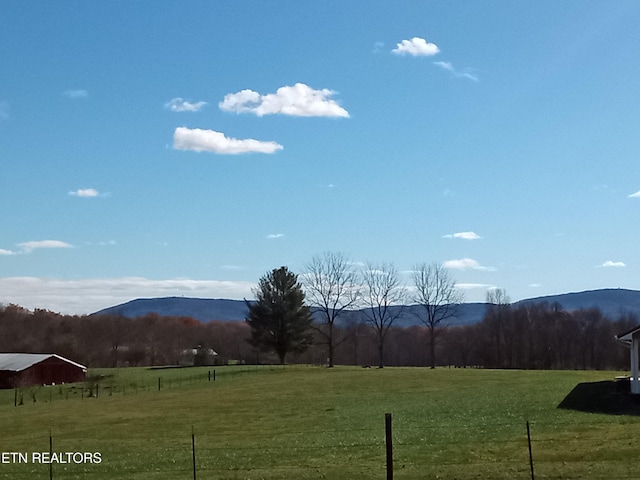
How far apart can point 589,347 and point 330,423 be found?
293 ft

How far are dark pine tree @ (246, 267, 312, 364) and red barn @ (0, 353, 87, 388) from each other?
21858 millimetres

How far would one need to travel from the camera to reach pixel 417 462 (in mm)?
20438

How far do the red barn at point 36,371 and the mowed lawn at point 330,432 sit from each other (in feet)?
76.5

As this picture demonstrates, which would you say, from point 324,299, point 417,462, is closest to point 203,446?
point 417,462

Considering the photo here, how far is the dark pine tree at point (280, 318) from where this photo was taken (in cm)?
9412

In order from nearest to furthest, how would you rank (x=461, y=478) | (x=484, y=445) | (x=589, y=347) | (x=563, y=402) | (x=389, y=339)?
(x=461, y=478)
(x=484, y=445)
(x=563, y=402)
(x=589, y=347)
(x=389, y=339)

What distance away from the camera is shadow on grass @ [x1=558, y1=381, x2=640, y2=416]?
1262 inches

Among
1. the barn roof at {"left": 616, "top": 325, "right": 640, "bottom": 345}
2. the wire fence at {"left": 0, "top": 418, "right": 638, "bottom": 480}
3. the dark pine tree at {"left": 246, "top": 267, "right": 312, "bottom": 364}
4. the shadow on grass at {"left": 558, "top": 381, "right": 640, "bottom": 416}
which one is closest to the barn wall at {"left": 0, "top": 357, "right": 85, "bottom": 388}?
the dark pine tree at {"left": 246, "top": 267, "right": 312, "bottom": 364}

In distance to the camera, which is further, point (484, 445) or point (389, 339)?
point (389, 339)

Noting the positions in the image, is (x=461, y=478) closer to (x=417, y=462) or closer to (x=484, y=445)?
(x=417, y=462)

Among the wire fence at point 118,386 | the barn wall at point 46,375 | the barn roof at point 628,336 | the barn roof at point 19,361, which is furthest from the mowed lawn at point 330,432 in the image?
the barn roof at point 19,361

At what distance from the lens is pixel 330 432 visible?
28875 mm

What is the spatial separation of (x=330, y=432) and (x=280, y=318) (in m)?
65.5

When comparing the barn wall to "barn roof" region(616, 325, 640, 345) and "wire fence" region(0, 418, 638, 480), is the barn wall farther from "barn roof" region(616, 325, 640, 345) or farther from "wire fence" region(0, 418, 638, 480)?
"barn roof" region(616, 325, 640, 345)
